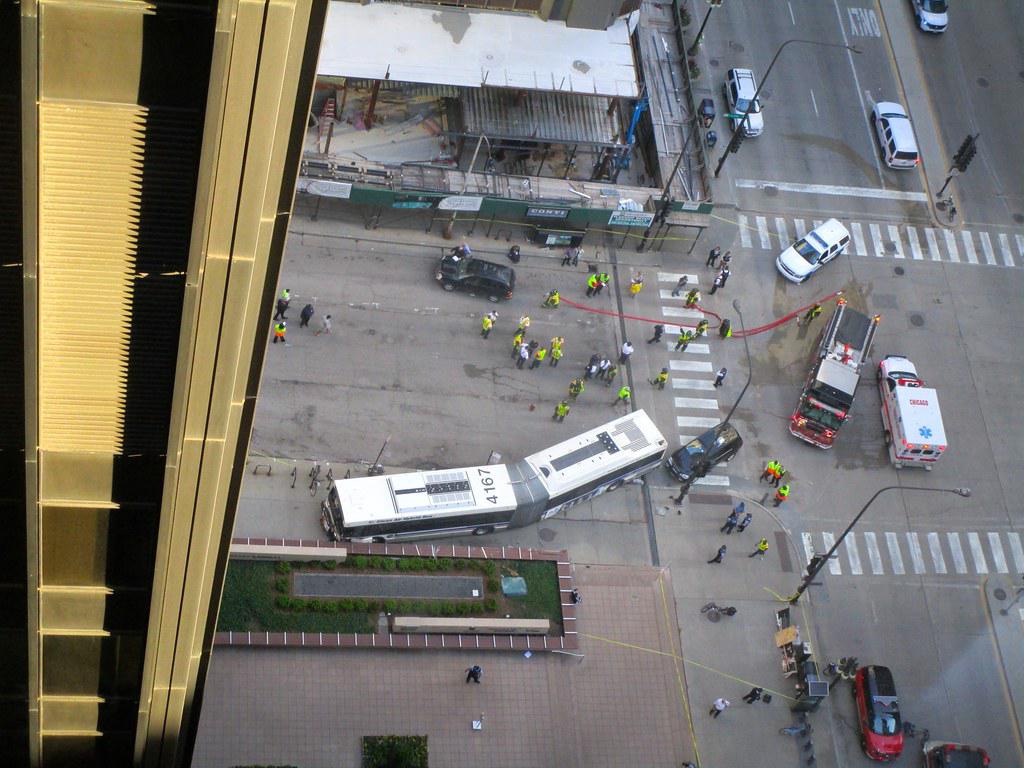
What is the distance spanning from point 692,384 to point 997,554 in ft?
42.2

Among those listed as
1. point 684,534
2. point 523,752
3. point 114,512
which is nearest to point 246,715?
point 523,752

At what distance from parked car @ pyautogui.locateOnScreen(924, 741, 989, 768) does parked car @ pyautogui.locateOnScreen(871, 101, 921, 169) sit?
27162 millimetres

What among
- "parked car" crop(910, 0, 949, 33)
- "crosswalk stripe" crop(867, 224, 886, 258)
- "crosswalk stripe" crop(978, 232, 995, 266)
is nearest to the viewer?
"crosswalk stripe" crop(867, 224, 886, 258)

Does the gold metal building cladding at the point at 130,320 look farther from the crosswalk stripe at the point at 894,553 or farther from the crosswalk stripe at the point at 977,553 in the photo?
the crosswalk stripe at the point at 977,553

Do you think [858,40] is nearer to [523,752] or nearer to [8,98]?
[523,752]

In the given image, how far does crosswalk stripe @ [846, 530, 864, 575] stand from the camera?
169 ft

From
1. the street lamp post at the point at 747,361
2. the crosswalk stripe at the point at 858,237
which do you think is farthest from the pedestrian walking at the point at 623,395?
the crosswalk stripe at the point at 858,237

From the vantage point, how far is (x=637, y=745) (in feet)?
149

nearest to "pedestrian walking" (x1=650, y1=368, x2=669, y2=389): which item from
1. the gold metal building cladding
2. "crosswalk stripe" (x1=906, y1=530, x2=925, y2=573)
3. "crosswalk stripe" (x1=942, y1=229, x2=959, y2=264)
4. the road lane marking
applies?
"crosswalk stripe" (x1=906, y1=530, x2=925, y2=573)

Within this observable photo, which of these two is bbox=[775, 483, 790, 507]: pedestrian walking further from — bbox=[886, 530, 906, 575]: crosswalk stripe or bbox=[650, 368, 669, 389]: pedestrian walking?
bbox=[650, 368, 669, 389]: pedestrian walking

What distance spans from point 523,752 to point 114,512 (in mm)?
28401

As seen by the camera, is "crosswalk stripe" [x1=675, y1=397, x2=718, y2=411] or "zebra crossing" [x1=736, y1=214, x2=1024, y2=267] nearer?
"crosswalk stripe" [x1=675, y1=397, x2=718, y2=411]

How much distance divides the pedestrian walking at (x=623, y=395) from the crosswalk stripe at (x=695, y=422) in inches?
A: 79.2

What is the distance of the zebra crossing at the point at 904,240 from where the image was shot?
60188mm
